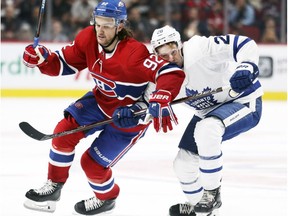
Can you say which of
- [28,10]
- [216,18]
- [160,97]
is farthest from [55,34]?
[160,97]

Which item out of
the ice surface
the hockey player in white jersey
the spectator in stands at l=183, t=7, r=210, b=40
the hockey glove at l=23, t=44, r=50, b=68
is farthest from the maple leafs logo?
the spectator in stands at l=183, t=7, r=210, b=40

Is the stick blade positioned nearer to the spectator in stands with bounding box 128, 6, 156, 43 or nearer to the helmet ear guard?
the helmet ear guard

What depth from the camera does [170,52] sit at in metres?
3.90

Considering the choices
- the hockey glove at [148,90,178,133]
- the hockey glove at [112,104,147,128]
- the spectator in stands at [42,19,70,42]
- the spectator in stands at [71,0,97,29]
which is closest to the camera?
the hockey glove at [148,90,178,133]

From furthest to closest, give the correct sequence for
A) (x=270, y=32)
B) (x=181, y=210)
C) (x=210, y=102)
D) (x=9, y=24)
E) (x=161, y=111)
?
(x=270, y=32) < (x=9, y=24) < (x=181, y=210) < (x=210, y=102) < (x=161, y=111)

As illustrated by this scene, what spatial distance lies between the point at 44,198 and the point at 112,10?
0.98m

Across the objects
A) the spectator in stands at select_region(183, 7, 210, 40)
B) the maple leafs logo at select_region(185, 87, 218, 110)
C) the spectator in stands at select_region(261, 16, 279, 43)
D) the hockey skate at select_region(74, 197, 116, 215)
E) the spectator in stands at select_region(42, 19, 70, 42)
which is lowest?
the spectator in stands at select_region(261, 16, 279, 43)

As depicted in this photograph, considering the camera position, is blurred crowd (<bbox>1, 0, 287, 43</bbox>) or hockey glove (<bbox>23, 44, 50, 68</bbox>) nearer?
hockey glove (<bbox>23, 44, 50, 68</bbox>)

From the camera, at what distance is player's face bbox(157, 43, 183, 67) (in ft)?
12.8

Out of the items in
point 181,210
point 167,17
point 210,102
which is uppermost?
point 210,102

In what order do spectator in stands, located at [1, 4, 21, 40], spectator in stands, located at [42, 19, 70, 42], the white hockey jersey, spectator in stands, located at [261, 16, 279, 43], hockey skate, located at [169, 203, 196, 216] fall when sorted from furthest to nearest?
1. spectator in stands, located at [261, 16, 279, 43]
2. spectator in stands, located at [42, 19, 70, 42]
3. spectator in stands, located at [1, 4, 21, 40]
4. hockey skate, located at [169, 203, 196, 216]
5. the white hockey jersey

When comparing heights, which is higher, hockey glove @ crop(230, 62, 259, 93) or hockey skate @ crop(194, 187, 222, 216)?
hockey glove @ crop(230, 62, 259, 93)

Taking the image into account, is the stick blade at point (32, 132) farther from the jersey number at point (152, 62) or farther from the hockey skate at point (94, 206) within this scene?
the jersey number at point (152, 62)

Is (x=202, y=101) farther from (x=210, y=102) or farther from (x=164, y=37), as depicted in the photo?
(x=164, y=37)
